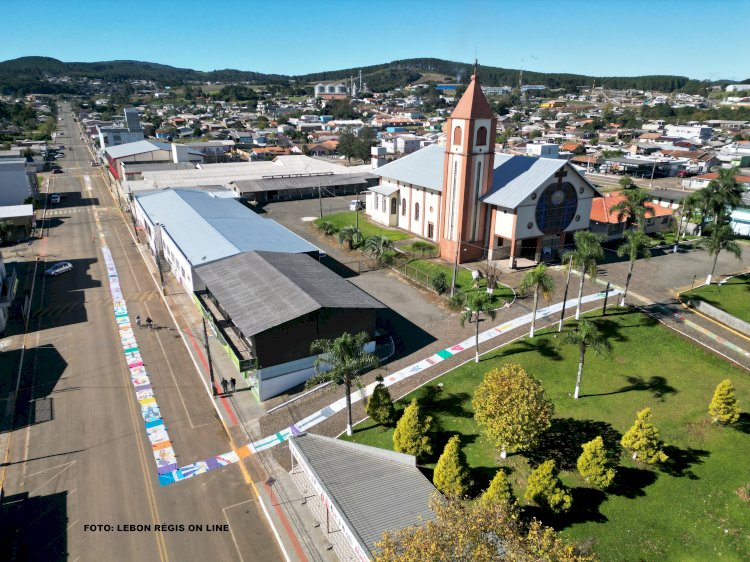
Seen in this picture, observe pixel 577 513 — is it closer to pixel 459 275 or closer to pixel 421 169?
pixel 459 275

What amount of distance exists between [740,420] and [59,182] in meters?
137

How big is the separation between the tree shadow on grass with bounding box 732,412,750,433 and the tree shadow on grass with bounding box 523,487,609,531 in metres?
12.0

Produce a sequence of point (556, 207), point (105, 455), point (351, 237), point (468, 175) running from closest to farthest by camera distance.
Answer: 1. point (105, 455)
2. point (468, 175)
3. point (556, 207)
4. point (351, 237)

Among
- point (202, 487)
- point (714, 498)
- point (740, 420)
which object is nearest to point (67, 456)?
point (202, 487)

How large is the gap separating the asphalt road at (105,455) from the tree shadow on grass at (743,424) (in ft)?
95.6

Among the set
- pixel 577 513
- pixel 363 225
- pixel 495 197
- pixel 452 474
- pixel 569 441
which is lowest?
pixel 577 513

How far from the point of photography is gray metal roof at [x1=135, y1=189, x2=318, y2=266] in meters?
50.5

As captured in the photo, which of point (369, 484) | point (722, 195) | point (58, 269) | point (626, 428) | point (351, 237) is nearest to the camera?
point (369, 484)

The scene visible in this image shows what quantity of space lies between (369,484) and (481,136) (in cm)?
4427

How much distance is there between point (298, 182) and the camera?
101 meters

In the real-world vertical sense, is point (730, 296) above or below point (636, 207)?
below

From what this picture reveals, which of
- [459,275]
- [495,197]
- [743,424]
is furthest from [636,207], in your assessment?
[743,424]

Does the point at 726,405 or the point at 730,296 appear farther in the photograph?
the point at 730,296

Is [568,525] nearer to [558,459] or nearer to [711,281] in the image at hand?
[558,459]
